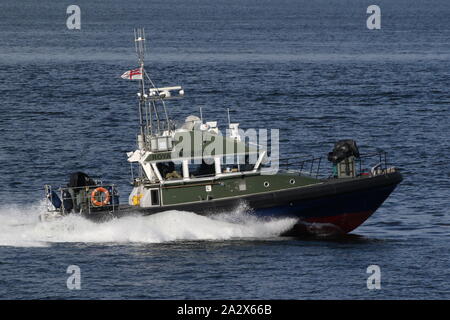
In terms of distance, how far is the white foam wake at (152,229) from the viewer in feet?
113

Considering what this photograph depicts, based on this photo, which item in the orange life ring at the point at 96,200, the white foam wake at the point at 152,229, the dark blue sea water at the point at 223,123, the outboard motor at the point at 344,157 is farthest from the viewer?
the outboard motor at the point at 344,157

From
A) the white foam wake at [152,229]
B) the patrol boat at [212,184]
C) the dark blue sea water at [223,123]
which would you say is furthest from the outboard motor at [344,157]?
the white foam wake at [152,229]

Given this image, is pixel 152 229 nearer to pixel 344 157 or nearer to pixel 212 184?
pixel 212 184

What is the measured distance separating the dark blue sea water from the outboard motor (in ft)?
7.68

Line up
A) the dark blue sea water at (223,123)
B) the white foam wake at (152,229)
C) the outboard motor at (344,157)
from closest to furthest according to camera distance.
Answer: the dark blue sea water at (223,123), the white foam wake at (152,229), the outboard motor at (344,157)

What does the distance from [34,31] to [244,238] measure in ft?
377

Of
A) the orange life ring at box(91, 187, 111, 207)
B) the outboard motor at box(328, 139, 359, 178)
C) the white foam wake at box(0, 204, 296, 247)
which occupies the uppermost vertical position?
the outboard motor at box(328, 139, 359, 178)

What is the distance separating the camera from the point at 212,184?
34.5 metres

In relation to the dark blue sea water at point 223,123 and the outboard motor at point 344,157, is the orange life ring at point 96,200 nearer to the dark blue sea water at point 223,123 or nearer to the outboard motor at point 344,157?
the dark blue sea water at point 223,123

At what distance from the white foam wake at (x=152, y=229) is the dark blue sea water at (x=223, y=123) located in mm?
48

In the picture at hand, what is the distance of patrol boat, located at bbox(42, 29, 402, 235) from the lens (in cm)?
3438

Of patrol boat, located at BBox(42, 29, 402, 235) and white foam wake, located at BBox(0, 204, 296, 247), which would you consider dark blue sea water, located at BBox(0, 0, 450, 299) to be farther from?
patrol boat, located at BBox(42, 29, 402, 235)

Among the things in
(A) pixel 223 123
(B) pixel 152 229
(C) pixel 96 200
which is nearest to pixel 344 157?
(B) pixel 152 229

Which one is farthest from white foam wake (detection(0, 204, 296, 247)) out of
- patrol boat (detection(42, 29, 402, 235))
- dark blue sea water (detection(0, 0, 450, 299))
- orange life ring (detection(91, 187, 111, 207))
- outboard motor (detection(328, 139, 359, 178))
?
outboard motor (detection(328, 139, 359, 178))
